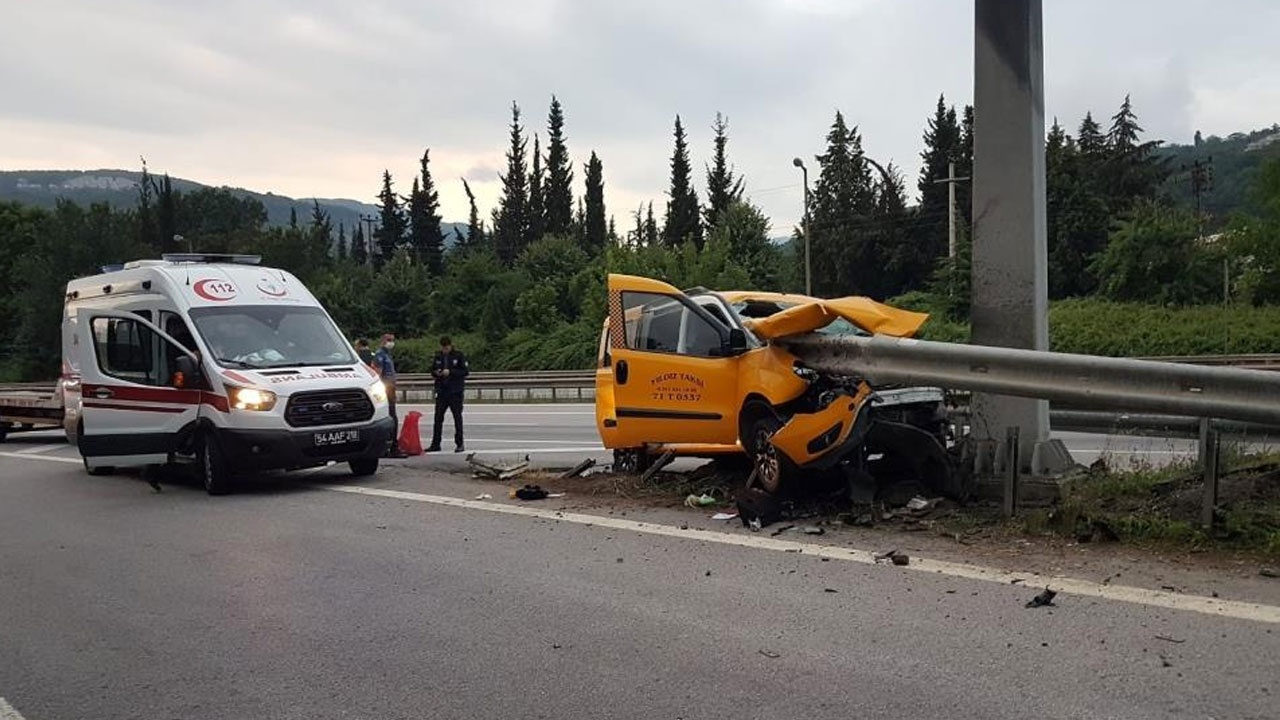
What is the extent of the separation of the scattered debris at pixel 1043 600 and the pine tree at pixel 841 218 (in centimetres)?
5071

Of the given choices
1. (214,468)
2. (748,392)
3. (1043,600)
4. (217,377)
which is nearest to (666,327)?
(748,392)

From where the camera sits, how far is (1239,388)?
569cm

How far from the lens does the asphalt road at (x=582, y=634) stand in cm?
410

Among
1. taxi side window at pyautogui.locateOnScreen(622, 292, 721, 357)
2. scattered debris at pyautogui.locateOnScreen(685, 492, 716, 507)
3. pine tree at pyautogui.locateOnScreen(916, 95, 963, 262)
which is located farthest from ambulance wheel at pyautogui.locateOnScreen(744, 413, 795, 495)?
pine tree at pyautogui.locateOnScreen(916, 95, 963, 262)

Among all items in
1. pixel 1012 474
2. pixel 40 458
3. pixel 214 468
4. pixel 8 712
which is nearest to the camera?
pixel 8 712

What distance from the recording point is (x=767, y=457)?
777 centimetres

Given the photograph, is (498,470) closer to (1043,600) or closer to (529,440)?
(529,440)

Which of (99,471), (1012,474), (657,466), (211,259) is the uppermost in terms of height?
(211,259)

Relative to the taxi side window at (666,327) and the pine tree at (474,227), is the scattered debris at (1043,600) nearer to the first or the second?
the taxi side window at (666,327)

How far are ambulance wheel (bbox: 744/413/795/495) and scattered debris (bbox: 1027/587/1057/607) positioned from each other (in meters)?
2.42

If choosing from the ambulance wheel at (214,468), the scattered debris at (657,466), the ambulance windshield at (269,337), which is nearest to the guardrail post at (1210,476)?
the scattered debris at (657,466)

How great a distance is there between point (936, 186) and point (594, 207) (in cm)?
2953

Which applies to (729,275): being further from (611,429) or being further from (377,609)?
(377,609)

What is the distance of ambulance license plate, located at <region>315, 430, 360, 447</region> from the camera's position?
1021cm
